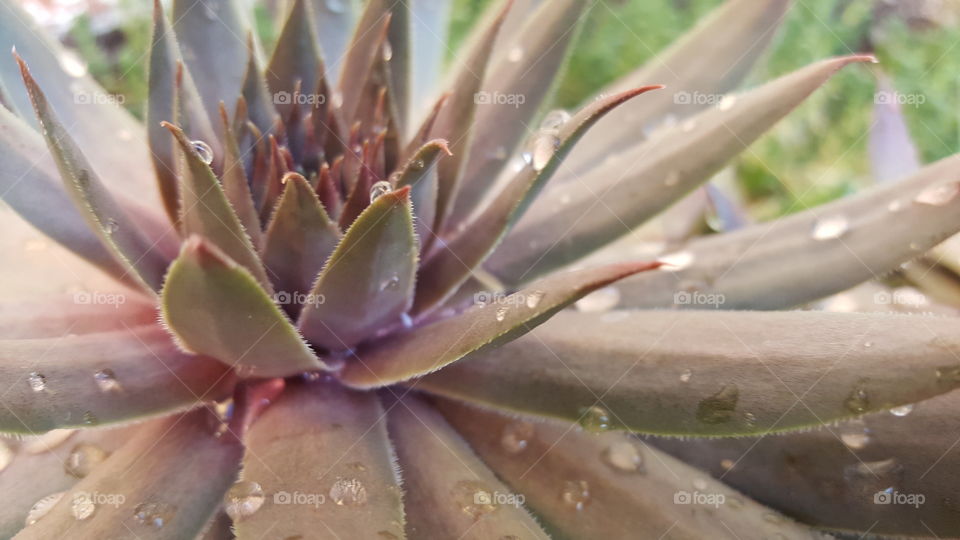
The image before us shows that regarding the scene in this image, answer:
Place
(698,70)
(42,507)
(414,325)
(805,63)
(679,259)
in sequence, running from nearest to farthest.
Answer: (42,507), (414,325), (679,259), (698,70), (805,63)

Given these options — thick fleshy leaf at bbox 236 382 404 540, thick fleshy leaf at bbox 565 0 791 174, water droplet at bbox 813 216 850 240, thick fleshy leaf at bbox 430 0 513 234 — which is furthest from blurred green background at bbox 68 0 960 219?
thick fleshy leaf at bbox 236 382 404 540

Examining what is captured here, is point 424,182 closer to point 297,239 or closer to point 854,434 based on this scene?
point 297,239

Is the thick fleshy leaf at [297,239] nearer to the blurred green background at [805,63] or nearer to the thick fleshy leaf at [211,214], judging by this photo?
the thick fleshy leaf at [211,214]

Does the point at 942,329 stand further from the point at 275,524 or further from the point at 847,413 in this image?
the point at 275,524

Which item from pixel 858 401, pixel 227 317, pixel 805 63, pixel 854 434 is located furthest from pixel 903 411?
pixel 805 63

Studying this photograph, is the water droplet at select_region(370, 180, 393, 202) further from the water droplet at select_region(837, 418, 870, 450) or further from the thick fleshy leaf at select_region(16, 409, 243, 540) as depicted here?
the water droplet at select_region(837, 418, 870, 450)
